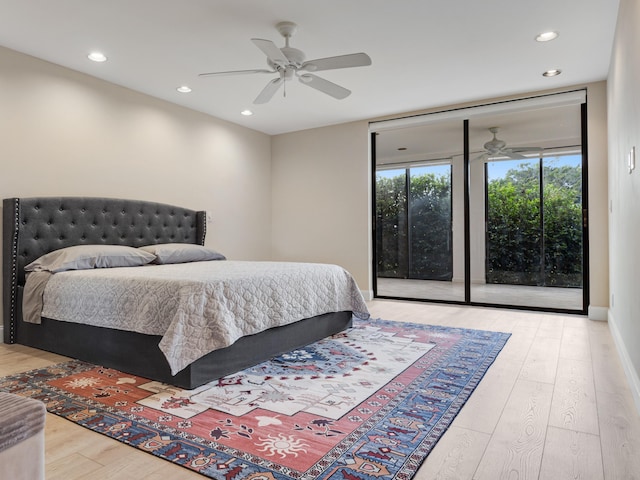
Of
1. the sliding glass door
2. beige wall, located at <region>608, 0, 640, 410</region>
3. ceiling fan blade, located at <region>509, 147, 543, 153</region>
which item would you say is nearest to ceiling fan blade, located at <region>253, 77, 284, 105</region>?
beige wall, located at <region>608, 0, 640, 410</region>

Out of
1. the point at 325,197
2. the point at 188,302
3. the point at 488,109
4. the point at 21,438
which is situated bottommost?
the point at 21,438

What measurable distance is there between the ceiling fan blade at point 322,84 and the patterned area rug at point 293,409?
6.79ft

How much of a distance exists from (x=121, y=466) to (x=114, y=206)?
3.13 meters

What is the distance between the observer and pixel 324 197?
240 inches

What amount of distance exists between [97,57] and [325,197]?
10.7 ft

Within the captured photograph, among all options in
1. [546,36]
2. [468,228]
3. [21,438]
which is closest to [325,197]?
[468,228]

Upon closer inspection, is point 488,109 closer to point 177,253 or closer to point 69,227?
point 177,253

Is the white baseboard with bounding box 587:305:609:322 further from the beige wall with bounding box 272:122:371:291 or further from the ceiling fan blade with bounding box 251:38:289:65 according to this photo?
the ceiling fan blade with bounding box 251:38:289:65

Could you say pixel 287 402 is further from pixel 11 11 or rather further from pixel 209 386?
pixel 11 11

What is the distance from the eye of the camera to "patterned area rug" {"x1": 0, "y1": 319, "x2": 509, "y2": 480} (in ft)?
5.46

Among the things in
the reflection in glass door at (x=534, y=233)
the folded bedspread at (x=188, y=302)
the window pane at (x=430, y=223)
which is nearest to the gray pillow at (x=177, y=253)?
the folded bedspread at (x=188, y=302)

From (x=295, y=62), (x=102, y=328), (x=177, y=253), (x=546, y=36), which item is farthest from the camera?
(x=177, y=253)

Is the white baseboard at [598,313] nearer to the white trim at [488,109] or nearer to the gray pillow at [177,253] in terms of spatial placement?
the white trim at [488,109]

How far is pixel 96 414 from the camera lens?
2086 mm
